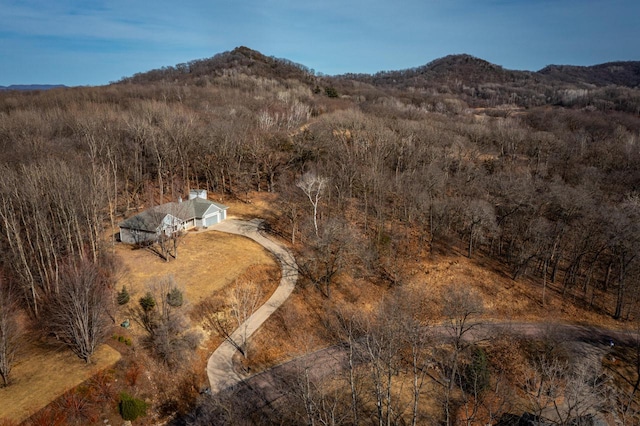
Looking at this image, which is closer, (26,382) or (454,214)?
(26,382)

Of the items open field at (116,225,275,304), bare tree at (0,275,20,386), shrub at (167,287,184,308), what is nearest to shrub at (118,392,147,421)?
bare tree at (0,275,20,386)

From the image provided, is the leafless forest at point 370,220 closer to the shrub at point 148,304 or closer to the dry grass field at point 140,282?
the dry grass field at point 140,282

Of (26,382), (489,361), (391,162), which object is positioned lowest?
(489,361)

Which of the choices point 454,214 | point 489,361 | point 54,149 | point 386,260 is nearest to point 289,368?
point 489,361

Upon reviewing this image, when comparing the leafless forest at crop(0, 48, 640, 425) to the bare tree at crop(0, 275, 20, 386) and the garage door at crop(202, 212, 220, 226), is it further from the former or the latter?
the garage door at crop(202, 212, 220, 226)

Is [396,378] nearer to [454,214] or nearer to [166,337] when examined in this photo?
[166,337]

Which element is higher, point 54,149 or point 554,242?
→ point 54,149
